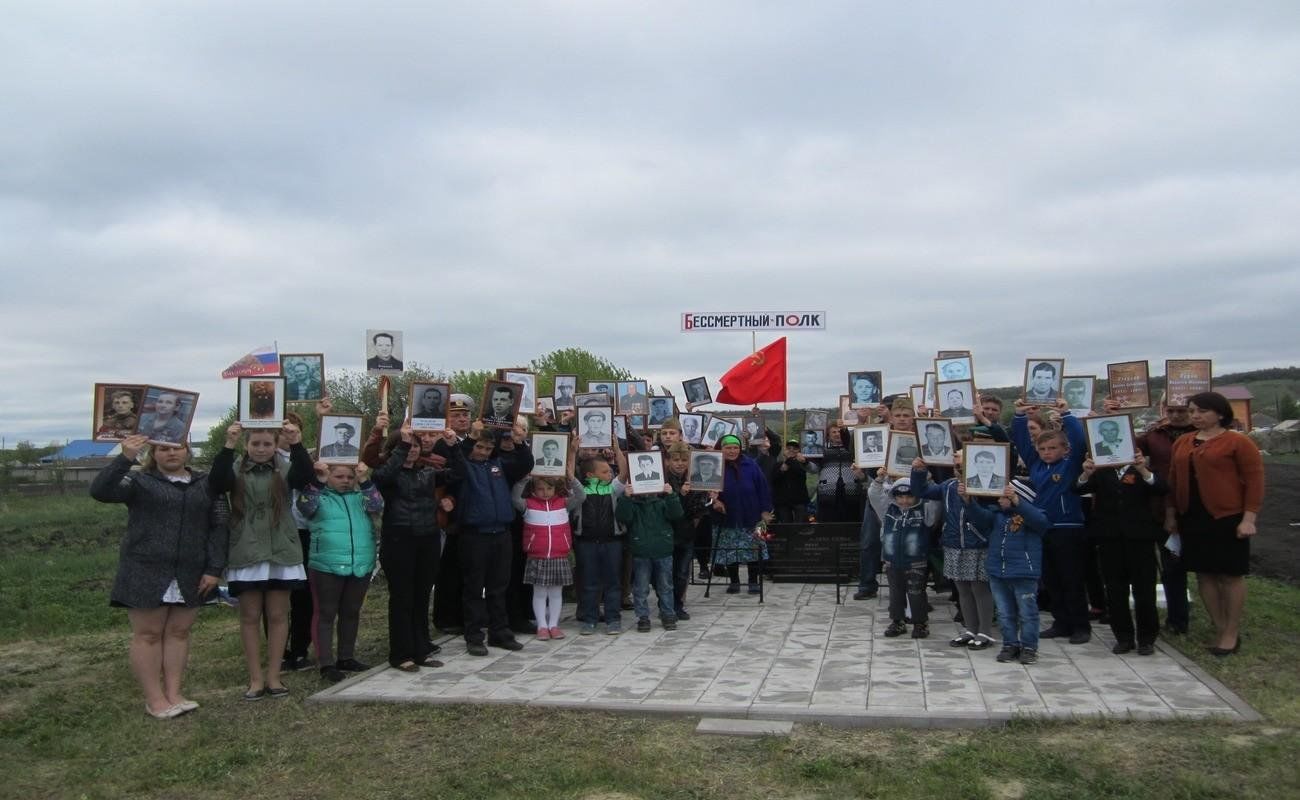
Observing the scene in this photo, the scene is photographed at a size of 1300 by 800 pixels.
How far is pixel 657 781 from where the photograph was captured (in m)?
5.30

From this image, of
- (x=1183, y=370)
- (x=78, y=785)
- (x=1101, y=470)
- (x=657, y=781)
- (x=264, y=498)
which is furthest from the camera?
(x=1183, y=370)

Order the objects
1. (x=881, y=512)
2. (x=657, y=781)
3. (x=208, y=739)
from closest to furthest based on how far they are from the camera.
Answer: (x=657, y=781) → (x=208, y=739) → (x=881, y=512)

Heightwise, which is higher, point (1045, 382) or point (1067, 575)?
point (1045, 382)

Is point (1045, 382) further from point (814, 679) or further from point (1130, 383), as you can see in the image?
point (814, 679)

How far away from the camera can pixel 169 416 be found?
264 inches

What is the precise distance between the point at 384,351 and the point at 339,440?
4.23ft

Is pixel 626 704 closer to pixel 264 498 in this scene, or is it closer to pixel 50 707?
pixel 264 498

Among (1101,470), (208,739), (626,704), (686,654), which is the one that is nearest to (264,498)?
(208,739)

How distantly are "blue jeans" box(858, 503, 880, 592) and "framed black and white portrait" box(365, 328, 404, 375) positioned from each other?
5.26 m

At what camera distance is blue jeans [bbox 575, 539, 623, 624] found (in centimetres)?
930

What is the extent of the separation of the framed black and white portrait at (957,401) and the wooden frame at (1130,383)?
1154mm

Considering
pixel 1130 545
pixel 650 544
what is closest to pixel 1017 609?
pixel 1130 545

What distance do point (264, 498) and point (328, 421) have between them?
0.73 m

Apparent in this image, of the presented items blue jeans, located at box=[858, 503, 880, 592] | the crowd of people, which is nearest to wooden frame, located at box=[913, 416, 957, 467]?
the crowd of people
